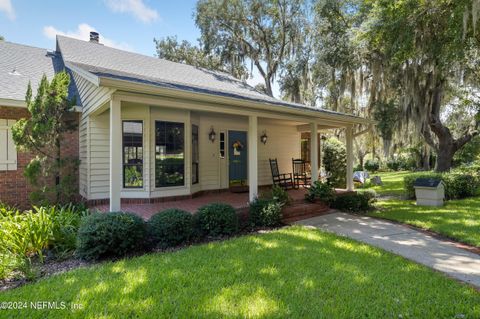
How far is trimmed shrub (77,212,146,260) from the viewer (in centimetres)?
417

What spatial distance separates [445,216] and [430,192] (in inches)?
66.6

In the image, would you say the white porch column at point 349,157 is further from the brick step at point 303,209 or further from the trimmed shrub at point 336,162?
the brick step at point 303,209

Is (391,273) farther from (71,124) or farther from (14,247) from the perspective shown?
(71,124)

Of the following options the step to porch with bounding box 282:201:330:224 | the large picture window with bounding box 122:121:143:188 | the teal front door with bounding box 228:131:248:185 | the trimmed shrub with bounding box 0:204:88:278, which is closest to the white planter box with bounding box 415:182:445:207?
the step to porch with bounding box 282:201:330:224

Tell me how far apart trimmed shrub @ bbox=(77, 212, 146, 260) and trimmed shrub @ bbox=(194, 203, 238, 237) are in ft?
3.70

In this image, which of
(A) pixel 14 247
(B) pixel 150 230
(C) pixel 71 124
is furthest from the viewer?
(C) pixel 71 124

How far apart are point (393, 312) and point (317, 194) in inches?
202

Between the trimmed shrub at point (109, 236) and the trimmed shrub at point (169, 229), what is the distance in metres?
0.29

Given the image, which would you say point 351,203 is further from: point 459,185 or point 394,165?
point 394,165

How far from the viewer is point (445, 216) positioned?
7215mm

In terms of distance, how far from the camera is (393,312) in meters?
2.73

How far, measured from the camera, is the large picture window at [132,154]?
23.2 feet

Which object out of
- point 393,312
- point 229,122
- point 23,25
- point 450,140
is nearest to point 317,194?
point 229,122

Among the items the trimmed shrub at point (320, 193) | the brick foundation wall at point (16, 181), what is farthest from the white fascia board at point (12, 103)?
the trimmed shrub at point (320, 193)
